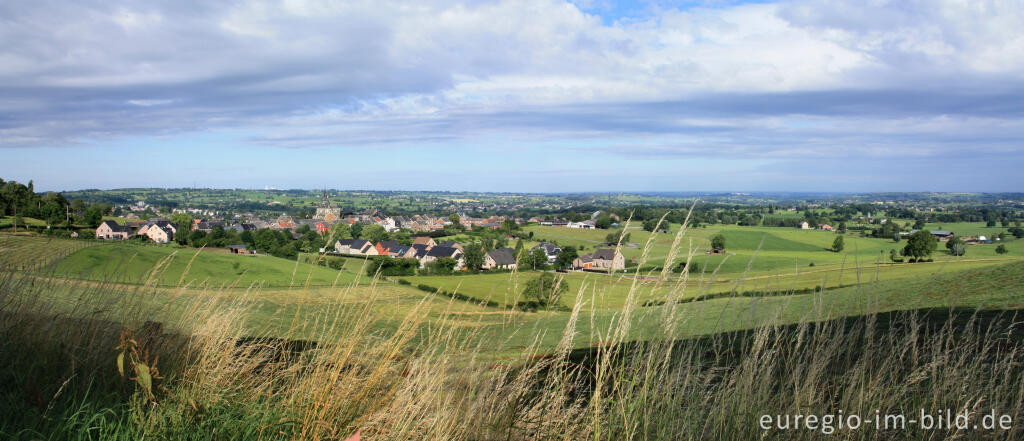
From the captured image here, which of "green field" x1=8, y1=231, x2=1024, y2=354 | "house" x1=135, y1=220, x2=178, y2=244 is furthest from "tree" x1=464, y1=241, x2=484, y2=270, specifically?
"green field" x1=8, y1=231, x2=1024, y2=354

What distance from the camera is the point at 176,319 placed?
4285 millimetres

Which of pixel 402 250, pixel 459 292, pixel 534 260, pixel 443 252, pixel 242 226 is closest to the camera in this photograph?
pixel 459 292

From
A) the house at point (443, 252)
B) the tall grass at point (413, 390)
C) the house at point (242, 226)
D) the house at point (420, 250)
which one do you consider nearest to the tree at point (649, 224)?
the tall grass at point (413, 390)

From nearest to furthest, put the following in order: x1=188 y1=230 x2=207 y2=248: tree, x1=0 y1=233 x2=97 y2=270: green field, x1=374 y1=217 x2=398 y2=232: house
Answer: x1=0 y1=233 x2=97 y2=270: green field < x1=188 y1=230 x2=207 y2=248: tree < x1=374 y1=217 x2=398 y2=232: house

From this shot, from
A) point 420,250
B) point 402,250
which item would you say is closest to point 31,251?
point 420,250

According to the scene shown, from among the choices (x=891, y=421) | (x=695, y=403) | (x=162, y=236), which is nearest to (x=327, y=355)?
(x=695, y=403)

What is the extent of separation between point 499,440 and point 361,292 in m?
1.61

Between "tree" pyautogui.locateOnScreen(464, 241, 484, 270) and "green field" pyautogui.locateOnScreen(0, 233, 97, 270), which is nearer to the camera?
"green field" pyautogui.locateOnScreen(0, 233, 97, 270)

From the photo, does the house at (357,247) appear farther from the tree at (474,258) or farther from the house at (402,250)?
the tree at (474,258)

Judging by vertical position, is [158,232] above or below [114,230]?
below

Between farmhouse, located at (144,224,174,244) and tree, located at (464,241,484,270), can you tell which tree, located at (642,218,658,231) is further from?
farmhouse, located at (144,224,174,244)

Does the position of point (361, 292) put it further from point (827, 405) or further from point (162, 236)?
point (162, 236)

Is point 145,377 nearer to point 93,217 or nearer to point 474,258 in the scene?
point 474,258

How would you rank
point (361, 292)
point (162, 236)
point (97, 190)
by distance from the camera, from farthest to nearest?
point (97, 190) → point (162, 236) → point (361, 292)
